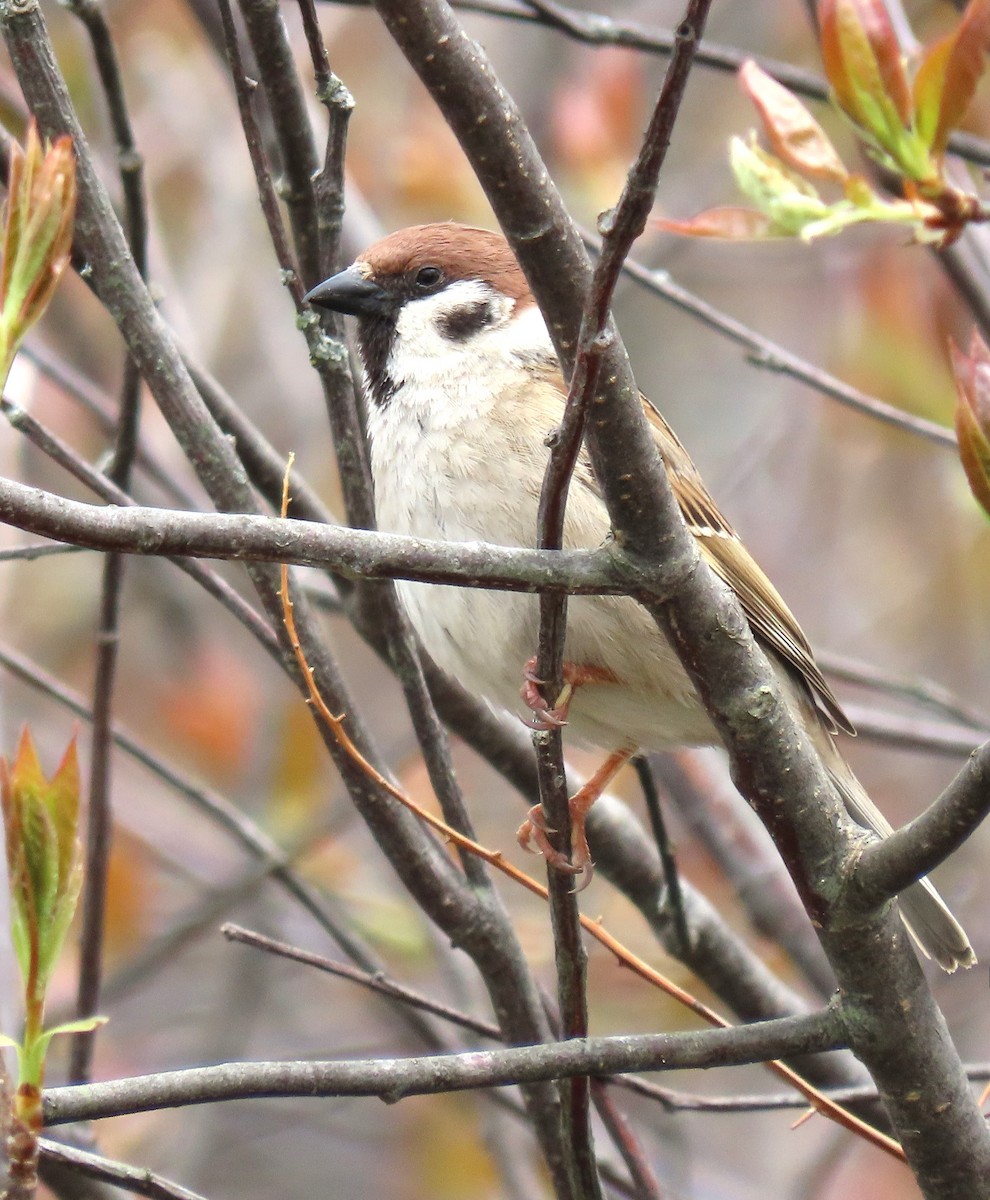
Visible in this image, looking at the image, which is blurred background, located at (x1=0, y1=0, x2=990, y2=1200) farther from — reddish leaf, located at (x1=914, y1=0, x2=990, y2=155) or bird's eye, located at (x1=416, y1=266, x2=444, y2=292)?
reddish leaf, located at (x1=914, y1=0, x2=990, y2=155)

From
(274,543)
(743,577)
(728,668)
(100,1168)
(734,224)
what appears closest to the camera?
(274,543)

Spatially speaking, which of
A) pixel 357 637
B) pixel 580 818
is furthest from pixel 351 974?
pixel 357 637

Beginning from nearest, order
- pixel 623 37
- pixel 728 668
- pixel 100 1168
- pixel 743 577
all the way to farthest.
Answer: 1. pixel 100 1168
2. pixel 728 668
3. pixel 743 577
4. pixel 623 37

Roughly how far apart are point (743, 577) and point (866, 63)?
5.16 feet

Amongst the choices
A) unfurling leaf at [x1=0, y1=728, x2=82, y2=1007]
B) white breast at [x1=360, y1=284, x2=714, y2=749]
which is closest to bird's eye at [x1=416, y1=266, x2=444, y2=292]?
white breast at [x1=360, y1=284, x2=714, y2=749]

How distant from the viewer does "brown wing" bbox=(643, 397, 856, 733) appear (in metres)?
2.69

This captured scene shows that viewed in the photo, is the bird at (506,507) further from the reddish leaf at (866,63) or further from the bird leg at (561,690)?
the reddish leaf at (866,63)

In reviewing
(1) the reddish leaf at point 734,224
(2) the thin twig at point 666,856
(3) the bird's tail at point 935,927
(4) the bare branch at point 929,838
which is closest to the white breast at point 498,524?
(2) the thin twig at point 666,856

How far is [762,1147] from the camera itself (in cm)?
507

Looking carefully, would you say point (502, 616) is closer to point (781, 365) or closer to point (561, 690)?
point (561, 690)

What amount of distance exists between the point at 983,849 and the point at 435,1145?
202 centimetres

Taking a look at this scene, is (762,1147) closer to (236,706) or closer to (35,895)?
(236,706)

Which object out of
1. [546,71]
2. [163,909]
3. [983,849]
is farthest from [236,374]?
[983,849]

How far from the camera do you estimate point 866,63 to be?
1.27 meters
